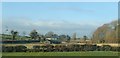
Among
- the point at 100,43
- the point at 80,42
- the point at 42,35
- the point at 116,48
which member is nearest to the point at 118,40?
the point at 116,48

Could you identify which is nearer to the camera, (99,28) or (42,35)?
(99,28)

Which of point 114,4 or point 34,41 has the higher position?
point 114,4

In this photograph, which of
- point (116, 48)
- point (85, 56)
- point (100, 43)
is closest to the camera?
point (85, 56)

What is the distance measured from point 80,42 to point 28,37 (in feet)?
5.22

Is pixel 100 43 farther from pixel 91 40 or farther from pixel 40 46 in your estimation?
pixel 40 46

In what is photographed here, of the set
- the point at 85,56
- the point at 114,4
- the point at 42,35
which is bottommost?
the point at 85,56

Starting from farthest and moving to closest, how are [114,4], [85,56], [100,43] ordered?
[100,43] < [85,56] < [114,4]

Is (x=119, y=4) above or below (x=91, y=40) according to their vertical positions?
above

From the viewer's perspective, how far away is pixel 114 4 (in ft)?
14.7

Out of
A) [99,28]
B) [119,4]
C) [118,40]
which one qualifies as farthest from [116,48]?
[119,4]

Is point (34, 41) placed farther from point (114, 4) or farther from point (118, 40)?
point (114, 4)

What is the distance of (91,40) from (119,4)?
3196 mm

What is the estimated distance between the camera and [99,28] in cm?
647

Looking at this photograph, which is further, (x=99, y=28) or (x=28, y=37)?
(x=28, y=37)
